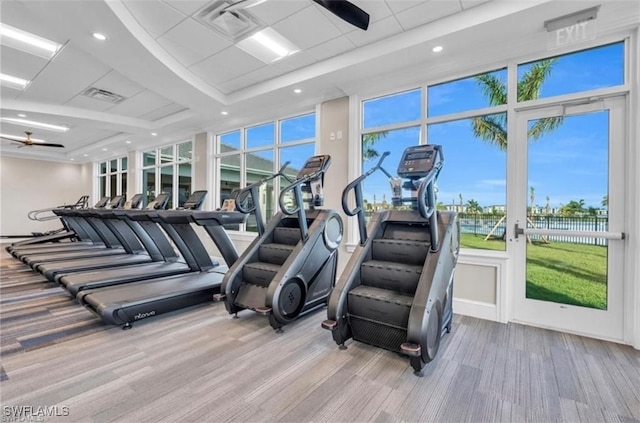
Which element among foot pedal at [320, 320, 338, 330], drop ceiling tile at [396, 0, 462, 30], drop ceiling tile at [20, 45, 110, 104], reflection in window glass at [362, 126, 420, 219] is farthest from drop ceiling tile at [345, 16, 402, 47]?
drop ceiling tile at [20, 45, 110, 104]

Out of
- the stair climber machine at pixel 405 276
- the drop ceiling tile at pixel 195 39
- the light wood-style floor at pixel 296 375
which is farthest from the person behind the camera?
the drop ceiling tile at pixel 195 39

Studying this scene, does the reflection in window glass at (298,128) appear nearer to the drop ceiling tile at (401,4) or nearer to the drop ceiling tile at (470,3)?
the drop ceiling tile at (401,4)

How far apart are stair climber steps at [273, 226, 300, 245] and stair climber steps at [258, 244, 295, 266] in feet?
0.37

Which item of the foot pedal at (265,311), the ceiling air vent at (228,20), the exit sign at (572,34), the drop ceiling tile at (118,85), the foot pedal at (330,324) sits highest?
the drop ceiling tile at (118,85)

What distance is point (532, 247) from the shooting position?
11.2 ft

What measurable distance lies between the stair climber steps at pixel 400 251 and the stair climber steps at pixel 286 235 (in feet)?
3.62

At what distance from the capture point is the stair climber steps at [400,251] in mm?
2854

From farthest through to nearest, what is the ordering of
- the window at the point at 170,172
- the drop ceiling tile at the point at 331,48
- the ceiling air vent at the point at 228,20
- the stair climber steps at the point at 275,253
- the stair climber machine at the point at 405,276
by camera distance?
the window at the point at 170,172, the drop ceiling tile at the point at 331,48, the stair climber steps at the point at 275,253, the ceiling air vent at the point at 228,20, the stair climber machine at the point at 405,276

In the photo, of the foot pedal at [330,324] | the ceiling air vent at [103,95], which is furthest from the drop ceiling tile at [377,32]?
the ceiling air vent at [103,95]

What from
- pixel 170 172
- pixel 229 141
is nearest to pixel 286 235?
pixel 229 141

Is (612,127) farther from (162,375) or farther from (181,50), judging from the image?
(181,50)

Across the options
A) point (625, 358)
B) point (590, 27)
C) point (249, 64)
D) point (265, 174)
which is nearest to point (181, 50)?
point (249, 64)

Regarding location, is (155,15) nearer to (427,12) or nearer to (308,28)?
(308,28)

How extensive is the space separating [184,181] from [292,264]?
5908 millimetres
